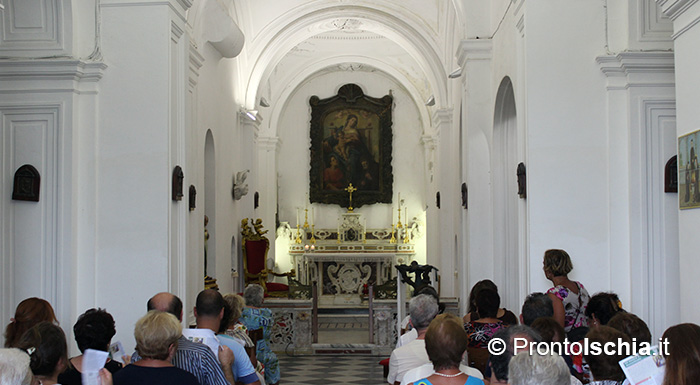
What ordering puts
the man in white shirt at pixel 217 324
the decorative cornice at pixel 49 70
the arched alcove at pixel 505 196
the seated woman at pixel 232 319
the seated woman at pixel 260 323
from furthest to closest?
the arched alcove at pixel 505 196 < the decorative cornice at pixel 49 70 < the seated woman at pixel 260 323 < the seated woman at pixel 232 319 < the man in white shirt at pixel 217 324

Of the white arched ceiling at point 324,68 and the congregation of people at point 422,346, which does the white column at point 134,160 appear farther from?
the white arched ceiling at point 324,68

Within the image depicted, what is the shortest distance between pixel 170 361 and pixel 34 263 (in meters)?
4.03

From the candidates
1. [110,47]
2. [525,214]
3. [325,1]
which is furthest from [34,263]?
[325,1]

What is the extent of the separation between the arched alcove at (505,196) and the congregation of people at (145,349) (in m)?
5.23

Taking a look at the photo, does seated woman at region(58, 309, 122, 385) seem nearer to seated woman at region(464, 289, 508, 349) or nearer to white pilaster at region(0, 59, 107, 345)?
seated woman at region(464, 289, 508, 349)

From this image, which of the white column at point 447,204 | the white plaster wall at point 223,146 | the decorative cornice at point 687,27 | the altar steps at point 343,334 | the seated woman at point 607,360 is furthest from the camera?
the white column at point 447,204

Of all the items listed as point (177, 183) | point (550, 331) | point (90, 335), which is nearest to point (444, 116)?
point (177, 183)

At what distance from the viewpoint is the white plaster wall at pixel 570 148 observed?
7.05 m

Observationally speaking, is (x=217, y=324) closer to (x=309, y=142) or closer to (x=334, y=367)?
(x=334, y=367)

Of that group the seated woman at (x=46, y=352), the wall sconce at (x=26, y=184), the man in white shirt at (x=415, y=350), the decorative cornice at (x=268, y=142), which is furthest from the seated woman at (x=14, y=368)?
the decorative cornice at (x=268, y=142)

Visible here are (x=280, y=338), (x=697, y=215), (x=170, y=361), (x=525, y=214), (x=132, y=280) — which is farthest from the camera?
(x=280, y=338)

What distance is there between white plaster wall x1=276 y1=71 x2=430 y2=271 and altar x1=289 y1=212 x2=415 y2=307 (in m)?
0.61

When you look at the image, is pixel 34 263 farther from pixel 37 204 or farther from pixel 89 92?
pixel 89 92

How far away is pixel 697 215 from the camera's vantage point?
5.21 metres
